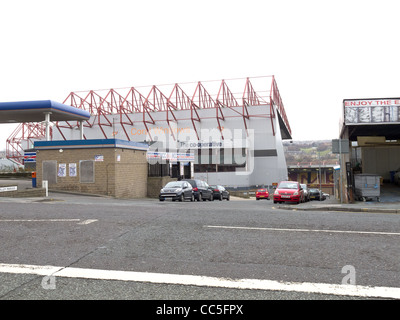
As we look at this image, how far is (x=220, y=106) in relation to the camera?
58.3 m

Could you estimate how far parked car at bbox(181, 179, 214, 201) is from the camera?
24.1 metres

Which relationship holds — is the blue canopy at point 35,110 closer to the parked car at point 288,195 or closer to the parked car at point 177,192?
the parked car at point 177,192

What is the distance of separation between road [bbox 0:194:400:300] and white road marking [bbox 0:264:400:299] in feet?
0.04

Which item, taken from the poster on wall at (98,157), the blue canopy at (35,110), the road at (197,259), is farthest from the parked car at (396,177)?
the blue canopy at (35,110)

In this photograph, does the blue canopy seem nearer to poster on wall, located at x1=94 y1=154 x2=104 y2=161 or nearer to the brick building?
the brick building

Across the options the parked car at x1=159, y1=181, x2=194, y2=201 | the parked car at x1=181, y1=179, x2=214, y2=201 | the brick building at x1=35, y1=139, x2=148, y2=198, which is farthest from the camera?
the parked car at x1=181, y1=179, x2=214, y2=201

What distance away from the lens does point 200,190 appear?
24641mm

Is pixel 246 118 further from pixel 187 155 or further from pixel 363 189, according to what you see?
pixel 363 189

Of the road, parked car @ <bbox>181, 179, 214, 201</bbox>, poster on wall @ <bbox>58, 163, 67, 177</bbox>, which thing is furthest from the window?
the road

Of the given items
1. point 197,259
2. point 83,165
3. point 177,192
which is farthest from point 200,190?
point 197,259

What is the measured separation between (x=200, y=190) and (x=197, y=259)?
19.2 m

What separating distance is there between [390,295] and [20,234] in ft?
22.2

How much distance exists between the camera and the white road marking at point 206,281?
4.05m

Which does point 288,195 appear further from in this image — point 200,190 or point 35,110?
point 35,110
